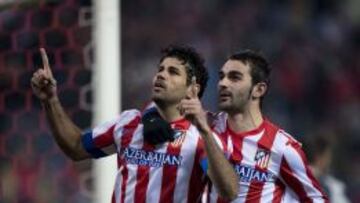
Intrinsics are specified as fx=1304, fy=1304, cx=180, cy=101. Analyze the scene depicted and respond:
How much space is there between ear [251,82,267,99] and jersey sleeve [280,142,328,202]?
8.4 inches

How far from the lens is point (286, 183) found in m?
4.49

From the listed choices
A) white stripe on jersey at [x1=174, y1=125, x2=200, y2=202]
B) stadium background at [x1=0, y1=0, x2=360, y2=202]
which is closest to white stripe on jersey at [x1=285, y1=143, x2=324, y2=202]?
white stripe on jersey at [x1=174, y1=125, x2=200, y2=202]

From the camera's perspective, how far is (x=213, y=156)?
4.15 meters

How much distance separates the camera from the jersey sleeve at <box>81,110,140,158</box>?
15.4 ft

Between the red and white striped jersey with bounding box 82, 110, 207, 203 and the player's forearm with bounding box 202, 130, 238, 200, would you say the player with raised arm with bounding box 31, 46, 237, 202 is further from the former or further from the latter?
the player's forearm with bounding box 202, 130, 238, 200

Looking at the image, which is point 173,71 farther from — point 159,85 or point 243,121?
point 243,121

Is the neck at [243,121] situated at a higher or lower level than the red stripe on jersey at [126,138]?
higher

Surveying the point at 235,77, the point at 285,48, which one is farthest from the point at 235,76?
the point at 285,48

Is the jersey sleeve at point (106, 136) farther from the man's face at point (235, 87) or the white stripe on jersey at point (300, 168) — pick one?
the white stripe on jersey at point (300, 168)

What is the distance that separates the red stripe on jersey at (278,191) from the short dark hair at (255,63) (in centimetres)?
36

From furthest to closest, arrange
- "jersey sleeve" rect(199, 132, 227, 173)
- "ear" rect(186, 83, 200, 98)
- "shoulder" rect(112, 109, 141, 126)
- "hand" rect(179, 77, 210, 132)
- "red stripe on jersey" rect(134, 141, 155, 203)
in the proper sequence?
"shoulder" rect(112, 109, 141, 126) < "red stripe on jersey" rect(134, 141, 155, 203) < "jersey sleeve" rect(199, 132, 227, 173) < "ear" rect(186, 83, 200, 98) < "hand" rect(179, 77, 210, 132)

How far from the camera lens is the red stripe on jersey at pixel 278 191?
4.46m

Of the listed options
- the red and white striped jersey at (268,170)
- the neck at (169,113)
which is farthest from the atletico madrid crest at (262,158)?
the neck at (169,113)

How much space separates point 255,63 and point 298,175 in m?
0.43
